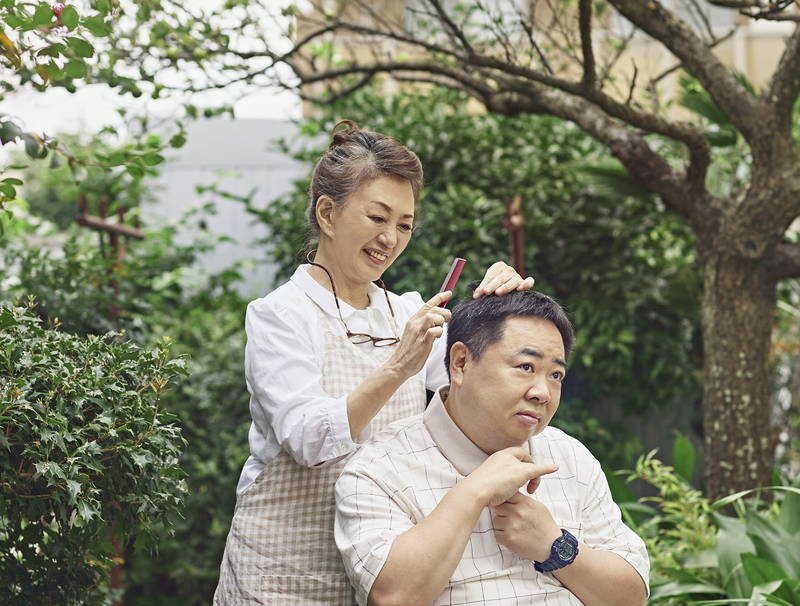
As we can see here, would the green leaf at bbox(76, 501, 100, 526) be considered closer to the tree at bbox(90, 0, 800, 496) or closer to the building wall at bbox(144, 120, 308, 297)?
the tree at bbox(90, 0, 800, 496)

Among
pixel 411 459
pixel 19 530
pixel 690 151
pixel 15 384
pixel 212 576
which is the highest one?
pixel 690 151

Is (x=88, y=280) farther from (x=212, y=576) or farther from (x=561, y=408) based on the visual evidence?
(x=561, y=408)

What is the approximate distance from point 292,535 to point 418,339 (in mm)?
561

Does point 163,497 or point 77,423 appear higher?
point 77,423

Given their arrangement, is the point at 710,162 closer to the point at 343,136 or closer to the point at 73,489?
the point at 343,136

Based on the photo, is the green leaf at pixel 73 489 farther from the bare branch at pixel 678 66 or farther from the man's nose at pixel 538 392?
the bare branch at pixel 678 66

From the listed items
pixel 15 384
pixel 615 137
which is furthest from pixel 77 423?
pixel 615 137

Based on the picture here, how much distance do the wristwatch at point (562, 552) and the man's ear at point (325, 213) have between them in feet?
2.79

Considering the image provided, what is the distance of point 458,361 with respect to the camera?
1.96 m

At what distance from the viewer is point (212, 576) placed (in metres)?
4.96

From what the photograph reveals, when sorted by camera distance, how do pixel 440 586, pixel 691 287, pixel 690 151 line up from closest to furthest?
pixel 440 586
pixel 690 151
pixel 691 287

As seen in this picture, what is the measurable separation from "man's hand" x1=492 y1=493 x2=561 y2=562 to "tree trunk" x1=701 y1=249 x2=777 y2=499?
2207 millimetres

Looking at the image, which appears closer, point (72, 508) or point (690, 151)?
point (72, 508)

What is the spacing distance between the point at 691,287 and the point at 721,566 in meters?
1.95
